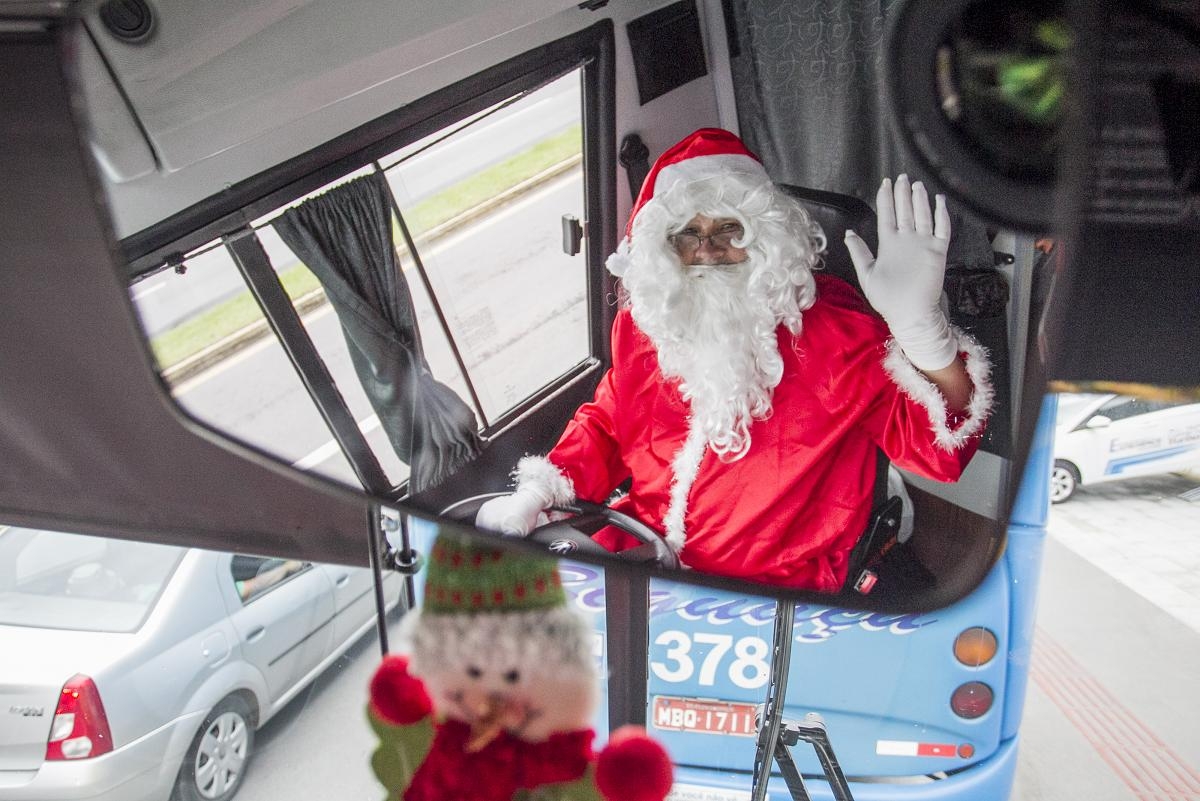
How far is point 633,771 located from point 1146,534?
71 centimetres

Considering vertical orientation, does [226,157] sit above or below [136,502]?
above

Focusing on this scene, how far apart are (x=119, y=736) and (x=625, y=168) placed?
132cm

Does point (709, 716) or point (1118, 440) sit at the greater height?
point (1118, 440)

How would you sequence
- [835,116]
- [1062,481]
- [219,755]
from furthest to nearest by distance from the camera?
[219,755] → [1062,481] → [835,116]

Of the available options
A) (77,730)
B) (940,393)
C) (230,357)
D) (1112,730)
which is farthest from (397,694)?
(1112,730)

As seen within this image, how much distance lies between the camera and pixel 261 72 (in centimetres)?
73

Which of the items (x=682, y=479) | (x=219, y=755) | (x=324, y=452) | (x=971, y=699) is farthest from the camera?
(x=219, y=755)

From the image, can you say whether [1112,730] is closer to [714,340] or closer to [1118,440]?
[1118,440]

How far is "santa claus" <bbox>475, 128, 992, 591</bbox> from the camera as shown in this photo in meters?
0.73

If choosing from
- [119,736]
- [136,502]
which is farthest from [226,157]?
[119,736]

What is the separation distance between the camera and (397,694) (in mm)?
1126

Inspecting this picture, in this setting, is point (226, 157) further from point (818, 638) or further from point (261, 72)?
point (818, 638)

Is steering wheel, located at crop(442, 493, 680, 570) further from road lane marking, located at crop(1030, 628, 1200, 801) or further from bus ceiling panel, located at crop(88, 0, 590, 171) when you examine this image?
road lane marking, located at crop(1030, 628, 1200, 801)

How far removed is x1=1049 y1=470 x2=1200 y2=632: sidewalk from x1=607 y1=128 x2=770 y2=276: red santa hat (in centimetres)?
55
